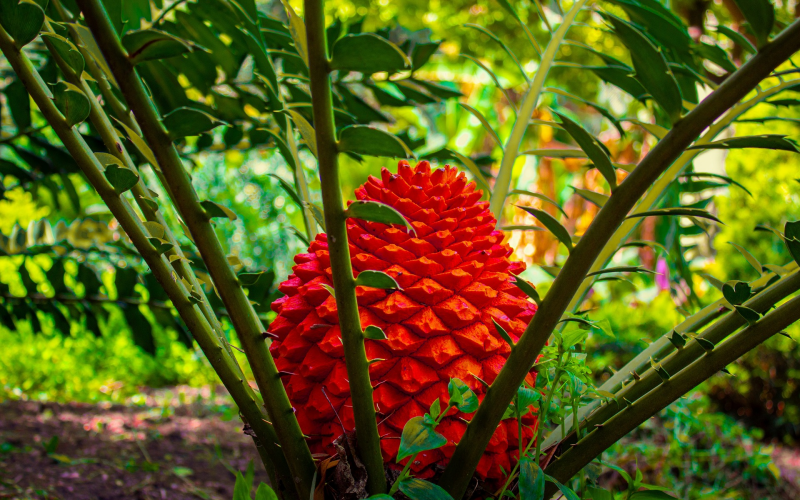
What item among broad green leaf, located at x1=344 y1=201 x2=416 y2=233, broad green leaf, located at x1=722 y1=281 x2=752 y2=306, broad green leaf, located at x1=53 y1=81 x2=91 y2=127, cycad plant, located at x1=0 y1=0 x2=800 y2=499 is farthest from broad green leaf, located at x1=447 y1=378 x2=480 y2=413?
broad green leaf, located at x1=53 y1=81 x2=91 y2=127

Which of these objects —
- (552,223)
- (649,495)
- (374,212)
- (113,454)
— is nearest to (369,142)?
(374,212)

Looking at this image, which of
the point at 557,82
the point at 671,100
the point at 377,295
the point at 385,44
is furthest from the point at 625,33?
the point at 557,82

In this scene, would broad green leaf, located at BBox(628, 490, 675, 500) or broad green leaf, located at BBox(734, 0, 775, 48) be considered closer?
broad green leaf, located at BBox(734, 0, 775, 48)

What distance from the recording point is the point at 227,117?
1064 mm

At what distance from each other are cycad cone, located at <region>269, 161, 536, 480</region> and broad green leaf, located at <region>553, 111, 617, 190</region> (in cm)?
16

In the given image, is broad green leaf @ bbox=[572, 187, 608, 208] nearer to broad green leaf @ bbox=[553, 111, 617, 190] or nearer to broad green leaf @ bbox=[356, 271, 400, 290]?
broad green leaf @ bbox=[553, 111, 617, 190]

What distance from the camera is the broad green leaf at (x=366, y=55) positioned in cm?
38

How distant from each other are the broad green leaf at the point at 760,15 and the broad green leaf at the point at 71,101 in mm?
494

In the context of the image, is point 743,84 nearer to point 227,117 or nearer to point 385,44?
point 385,44

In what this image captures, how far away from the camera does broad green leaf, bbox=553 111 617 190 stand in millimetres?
425

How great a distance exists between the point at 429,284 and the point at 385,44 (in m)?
0.24

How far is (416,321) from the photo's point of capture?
0.53m

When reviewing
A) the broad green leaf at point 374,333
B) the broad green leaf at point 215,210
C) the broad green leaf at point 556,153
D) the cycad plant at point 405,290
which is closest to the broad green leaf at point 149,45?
the cycad plant at point 405,290

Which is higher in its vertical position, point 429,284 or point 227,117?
point 227,117
